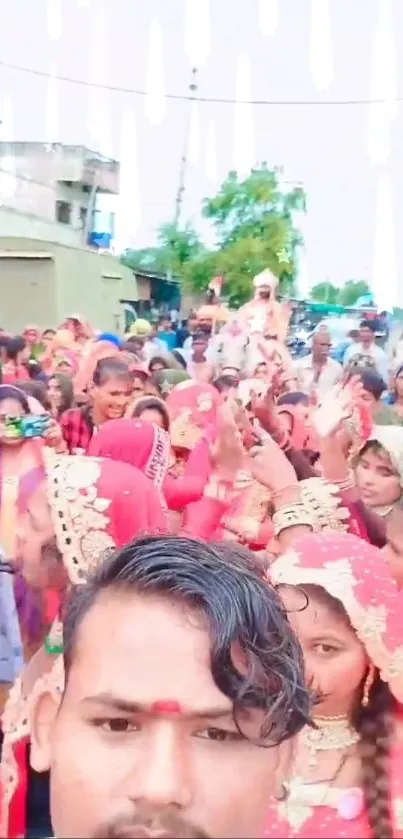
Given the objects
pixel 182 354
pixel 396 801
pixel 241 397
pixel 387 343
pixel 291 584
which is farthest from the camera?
pixel 182 354

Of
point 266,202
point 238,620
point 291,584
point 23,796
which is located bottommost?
point 23,796

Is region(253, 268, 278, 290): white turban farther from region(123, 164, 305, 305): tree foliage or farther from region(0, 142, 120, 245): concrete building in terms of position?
region(0, 142, 120, 245): concrete building

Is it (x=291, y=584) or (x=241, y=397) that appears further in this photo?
(x=241, y=397)

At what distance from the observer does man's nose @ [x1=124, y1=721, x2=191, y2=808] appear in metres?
0.78

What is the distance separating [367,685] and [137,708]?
569 millimetres

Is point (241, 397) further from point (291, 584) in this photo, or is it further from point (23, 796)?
point (23, 796)

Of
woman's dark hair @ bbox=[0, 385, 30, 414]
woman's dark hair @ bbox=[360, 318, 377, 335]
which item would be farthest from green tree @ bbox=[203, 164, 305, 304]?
woman's dark hair @ bbox=[0, 385, 30, 414]

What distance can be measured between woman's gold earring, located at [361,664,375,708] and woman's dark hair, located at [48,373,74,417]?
236 cm

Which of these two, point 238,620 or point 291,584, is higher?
point 238,620

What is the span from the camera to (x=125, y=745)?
0.82m

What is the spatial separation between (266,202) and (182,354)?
808 millimetres

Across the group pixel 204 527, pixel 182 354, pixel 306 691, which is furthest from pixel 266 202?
pixel 306 691

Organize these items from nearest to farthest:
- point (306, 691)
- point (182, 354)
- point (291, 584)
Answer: point (306, 691) → point (291, 584) → point (182, 354)

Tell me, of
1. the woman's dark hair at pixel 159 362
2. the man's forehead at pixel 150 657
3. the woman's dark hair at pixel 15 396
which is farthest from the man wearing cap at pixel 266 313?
the man's forehead at pixel 150 657
